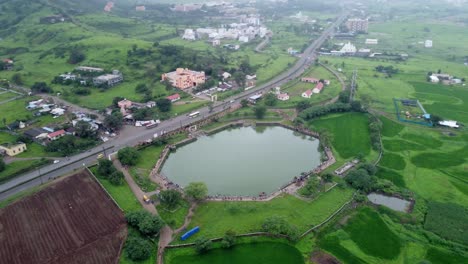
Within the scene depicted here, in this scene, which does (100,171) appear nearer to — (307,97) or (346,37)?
(307,97)

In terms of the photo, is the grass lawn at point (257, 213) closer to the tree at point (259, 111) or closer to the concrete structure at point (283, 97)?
the tree at point (259, 111)

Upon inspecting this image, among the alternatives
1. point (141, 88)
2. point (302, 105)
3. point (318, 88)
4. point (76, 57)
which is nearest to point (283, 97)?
point (302, 105)

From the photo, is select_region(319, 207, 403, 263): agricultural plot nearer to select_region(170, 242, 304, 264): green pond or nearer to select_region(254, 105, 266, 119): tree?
select_region(170, 242, 304, 264): green pond

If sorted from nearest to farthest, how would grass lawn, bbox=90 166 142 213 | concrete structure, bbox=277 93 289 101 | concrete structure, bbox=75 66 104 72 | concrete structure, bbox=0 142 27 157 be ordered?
grass lawn, bbox=90 166 142 213 < concrete structure, bbox=0 142 27 157 < concrete structure, bbox=277 93 289 101 < concrete structure, bbox=75 66 104 72

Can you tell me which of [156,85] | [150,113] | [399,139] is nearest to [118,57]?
[156,85]

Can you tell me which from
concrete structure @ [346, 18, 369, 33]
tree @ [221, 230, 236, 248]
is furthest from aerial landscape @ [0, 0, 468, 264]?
concrete structure @ [346, 18, 369, 33]

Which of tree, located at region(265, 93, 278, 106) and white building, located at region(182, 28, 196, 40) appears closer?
tree, located at region(265, 93, 278, 106)
